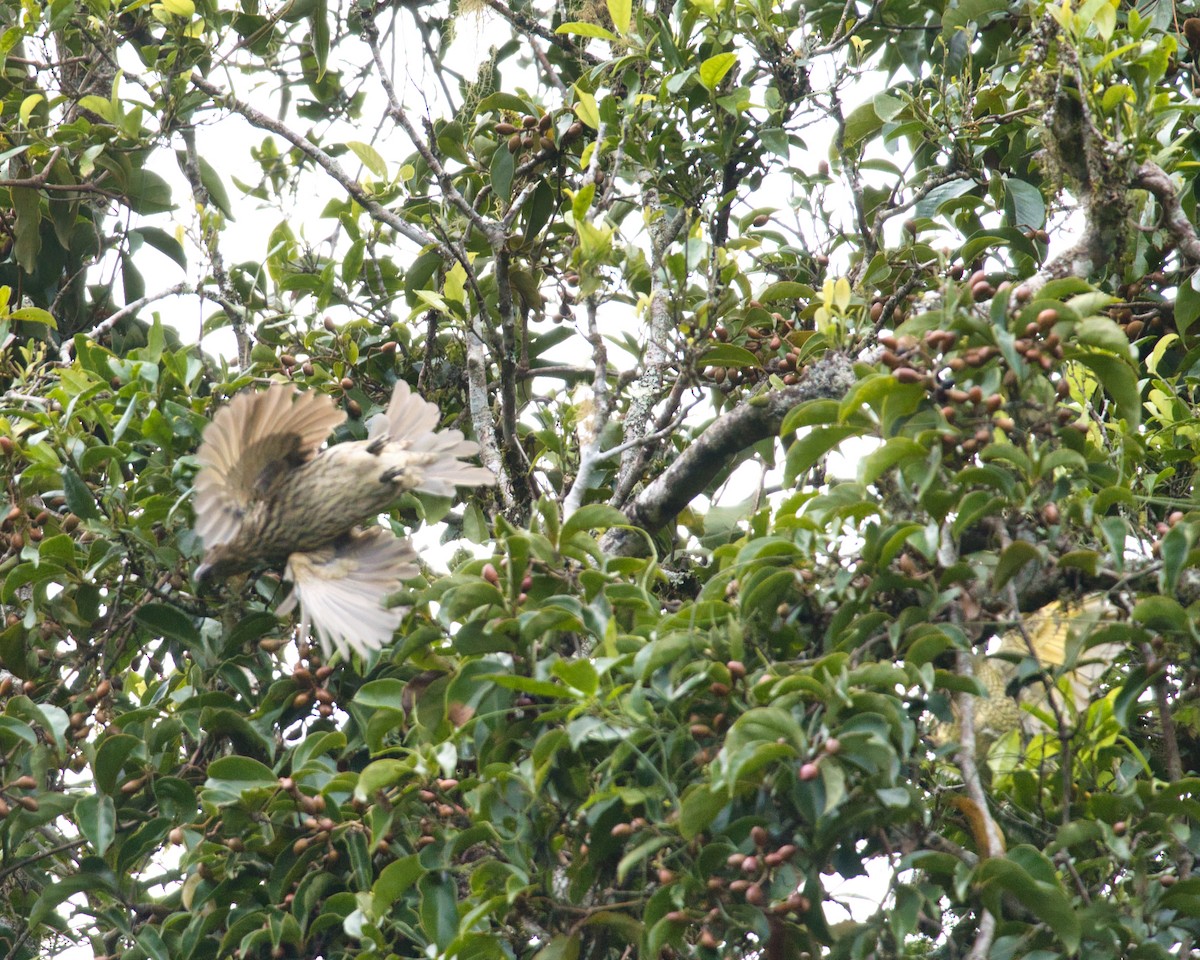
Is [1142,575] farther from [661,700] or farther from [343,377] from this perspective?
[343,377]

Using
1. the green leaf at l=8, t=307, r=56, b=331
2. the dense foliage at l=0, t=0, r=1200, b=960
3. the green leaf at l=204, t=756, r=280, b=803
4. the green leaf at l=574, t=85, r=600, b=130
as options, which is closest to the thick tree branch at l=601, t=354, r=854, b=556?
the dense foliage at l=0, t=0, r=1200, b=960

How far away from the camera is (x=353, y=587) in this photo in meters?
3.12

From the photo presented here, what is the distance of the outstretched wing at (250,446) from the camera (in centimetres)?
315

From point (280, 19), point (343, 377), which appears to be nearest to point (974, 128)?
point (343, 377)

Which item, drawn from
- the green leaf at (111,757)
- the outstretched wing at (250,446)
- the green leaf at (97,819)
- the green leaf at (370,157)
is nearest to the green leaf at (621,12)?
the green leaf at (370,157)

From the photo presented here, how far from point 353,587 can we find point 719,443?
2.90ft

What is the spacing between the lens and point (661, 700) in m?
2.35

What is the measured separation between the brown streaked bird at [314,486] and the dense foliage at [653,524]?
100mm

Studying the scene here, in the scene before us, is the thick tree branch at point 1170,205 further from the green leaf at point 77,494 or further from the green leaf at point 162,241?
the green leaf at point 162,241

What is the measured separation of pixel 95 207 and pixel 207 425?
5.07 feet

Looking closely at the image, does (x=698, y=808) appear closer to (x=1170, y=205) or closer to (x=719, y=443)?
(x=719, y=443)

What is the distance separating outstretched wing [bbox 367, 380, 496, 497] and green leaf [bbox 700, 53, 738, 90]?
1.05 metres

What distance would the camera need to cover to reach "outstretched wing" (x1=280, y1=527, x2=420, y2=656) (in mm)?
2951

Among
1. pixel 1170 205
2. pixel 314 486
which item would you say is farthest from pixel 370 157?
pixel 1170 205
